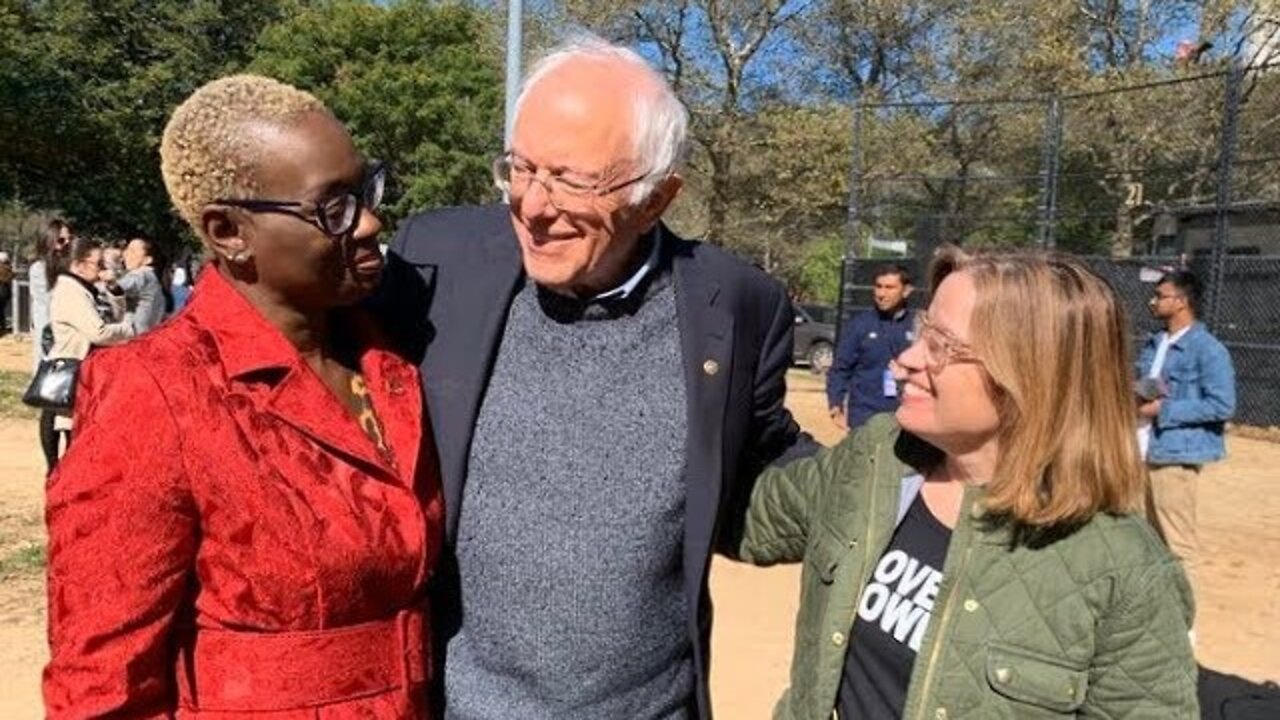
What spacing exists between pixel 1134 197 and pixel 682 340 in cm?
1431

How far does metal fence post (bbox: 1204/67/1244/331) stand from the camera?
11.9 meters

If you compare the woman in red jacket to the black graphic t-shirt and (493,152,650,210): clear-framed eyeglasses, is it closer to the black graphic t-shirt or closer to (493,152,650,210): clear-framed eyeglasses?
(493,152,650,210): clear-framed eyeglasses

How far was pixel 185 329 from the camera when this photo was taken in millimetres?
1591

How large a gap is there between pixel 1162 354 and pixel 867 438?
4.89m

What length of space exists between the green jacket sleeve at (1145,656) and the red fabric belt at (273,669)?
1.05 m

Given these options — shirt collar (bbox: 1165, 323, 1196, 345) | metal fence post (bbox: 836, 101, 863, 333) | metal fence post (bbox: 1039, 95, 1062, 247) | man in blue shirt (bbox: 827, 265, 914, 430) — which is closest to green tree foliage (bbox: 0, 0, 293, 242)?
metal fence post (bbox: 836, 101, 863, 333)

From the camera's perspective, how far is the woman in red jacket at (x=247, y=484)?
4.76 ft

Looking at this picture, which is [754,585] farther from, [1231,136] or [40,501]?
[1231,136]

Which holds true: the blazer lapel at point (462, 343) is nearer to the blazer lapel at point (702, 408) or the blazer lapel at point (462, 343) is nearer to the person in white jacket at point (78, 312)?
the blazer lapel at point (702, 408)

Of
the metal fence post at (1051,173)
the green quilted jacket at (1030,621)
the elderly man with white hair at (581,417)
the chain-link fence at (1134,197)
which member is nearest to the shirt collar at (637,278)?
the elderly man with white hair at (581,417)

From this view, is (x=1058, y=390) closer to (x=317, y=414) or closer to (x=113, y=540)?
(x=317, y=414)

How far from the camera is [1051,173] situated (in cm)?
1388

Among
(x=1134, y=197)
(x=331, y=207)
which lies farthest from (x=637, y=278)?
(x=1134, y=197)

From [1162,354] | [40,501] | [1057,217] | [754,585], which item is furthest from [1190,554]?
[1057,217]
